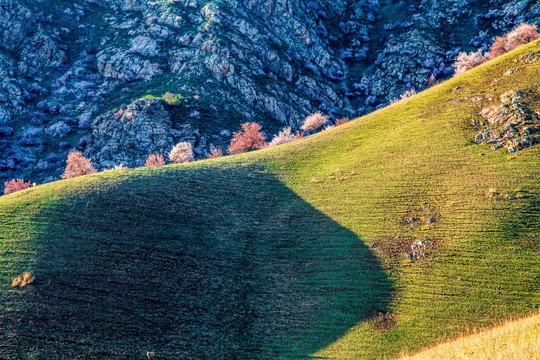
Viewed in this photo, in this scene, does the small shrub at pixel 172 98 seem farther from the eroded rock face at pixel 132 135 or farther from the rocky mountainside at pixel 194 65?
the eroded rock face at pixel 132 135

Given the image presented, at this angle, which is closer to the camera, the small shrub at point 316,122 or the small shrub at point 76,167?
the small shrub at point 76,167

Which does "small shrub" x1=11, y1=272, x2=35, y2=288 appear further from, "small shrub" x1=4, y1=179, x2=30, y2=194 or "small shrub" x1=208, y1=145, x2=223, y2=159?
"small shrub" x1=4, y1=179, x2=30, y2=194

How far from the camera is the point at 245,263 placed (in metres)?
24.6

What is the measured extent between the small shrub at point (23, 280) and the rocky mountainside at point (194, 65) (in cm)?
5583

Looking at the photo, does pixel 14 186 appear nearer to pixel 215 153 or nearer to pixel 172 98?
pixel 215 153

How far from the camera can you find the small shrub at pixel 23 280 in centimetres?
2011

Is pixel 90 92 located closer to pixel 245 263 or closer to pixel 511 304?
pixel 245 263

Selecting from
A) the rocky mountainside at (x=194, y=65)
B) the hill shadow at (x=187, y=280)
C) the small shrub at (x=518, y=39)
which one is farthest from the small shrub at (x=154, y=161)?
the small shrub at (x=518, y=39)

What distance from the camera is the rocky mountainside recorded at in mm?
78938

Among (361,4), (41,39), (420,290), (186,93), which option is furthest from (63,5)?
(420,290)

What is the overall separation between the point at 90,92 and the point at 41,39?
2699 centimetres

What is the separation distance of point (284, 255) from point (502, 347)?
49.0 ft

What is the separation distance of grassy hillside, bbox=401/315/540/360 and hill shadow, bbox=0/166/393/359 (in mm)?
6012

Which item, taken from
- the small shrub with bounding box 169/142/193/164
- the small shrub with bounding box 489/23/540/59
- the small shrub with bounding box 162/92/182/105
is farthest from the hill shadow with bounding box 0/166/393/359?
the small shrub with bounding box 162/92/182/105
